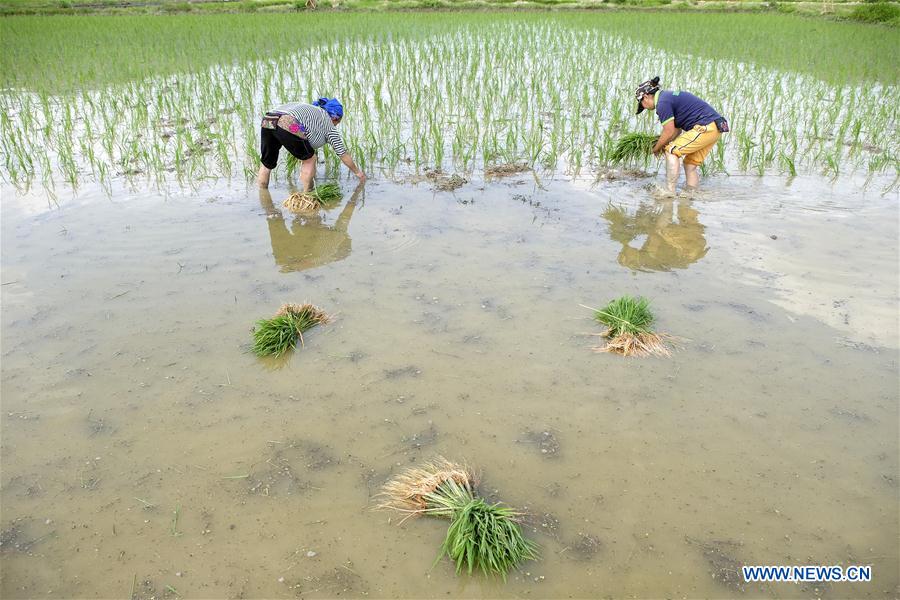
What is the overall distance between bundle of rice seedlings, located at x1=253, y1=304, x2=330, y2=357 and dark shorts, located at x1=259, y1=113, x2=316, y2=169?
1982 mm

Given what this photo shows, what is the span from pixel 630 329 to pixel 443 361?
3.31 feet

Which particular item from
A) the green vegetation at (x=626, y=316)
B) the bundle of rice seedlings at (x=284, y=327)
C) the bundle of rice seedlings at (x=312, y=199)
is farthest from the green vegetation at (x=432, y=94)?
the green vegetation at (x=626, y=316)

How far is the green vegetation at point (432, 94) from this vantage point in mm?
5777

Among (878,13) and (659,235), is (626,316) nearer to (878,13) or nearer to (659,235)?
(659,235)

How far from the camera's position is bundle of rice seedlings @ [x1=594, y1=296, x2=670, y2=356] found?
299 centimetres

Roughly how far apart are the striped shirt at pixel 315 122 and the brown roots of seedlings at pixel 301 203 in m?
0.44

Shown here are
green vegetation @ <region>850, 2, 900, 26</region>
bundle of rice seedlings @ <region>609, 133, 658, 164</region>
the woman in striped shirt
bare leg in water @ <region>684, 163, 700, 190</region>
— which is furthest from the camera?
green vegetation @ <region>850, 2, 900, 26</region>

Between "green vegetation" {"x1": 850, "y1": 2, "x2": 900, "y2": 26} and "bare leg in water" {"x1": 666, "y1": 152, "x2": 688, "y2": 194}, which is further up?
"green vegetation" {"x1": 850, "y1": 2, "x2": 900, "y2": 26}

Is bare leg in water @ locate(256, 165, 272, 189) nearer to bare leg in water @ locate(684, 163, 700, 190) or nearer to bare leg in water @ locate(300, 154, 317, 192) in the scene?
bare leg in water @ locate(300, 154, 317, 192)

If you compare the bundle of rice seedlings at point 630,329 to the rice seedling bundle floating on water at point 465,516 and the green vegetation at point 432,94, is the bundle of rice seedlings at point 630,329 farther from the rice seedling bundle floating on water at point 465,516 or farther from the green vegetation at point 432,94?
the green vegetation at point 432,94

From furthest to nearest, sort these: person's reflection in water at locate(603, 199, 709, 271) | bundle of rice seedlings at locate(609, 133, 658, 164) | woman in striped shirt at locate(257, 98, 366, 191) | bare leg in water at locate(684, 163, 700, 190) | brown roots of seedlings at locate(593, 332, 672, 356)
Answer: bundle of rice seedlings at locate(609, 133, 658, 164) < bare leg in water at locate(684, 163, 700, 190) < woman in striped shirt at locate(257, 98, 366, 191) < person's reflection in water at locate(603, 199, 709, 271) < brown roots of seedlings at locate(593, 332, 672, 356)

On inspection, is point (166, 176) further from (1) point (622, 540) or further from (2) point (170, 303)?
(1) point (622, 540)

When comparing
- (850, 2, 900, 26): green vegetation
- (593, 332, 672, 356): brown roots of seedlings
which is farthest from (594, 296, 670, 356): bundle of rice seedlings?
(850, 2, 900, 26): green vegetation

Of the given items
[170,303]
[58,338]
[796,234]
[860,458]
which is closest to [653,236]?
[796,234]
